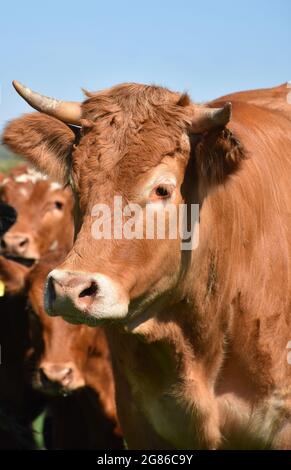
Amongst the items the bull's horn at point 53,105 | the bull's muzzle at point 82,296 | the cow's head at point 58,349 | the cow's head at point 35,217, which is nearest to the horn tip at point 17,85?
the bull's horn at point 53,105

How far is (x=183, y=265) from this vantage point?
464 centimetres

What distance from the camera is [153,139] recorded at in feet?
14.5

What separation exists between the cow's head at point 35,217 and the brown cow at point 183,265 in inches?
251

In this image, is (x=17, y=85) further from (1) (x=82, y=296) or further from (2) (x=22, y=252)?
(2) (x=22, y=252)

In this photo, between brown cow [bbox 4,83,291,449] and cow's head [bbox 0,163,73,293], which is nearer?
brown cow [bbox 4,83,291,449]

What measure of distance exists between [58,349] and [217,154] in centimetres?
328

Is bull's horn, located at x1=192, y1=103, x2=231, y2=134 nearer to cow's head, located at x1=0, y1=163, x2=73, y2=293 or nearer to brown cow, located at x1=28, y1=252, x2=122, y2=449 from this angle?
brown cow, located at x1=28, y1=252, x2=122, y2=449

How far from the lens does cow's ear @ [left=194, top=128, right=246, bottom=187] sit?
4.47 meters

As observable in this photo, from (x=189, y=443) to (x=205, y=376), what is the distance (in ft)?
1.32

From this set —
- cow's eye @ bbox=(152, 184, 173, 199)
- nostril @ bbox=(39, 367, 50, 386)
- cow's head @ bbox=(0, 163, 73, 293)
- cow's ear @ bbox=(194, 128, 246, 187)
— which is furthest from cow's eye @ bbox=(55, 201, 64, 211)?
cow's eye @ bbox=(152, 184, 173, 199)

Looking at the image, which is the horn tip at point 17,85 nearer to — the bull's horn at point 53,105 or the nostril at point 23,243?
the bull's horn at point 53,105

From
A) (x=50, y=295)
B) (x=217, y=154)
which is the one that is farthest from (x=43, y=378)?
(x=217, y=154)

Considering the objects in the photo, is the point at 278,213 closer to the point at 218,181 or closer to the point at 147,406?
the point at 218,181

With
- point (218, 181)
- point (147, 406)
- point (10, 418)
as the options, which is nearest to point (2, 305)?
point (10, 418)
